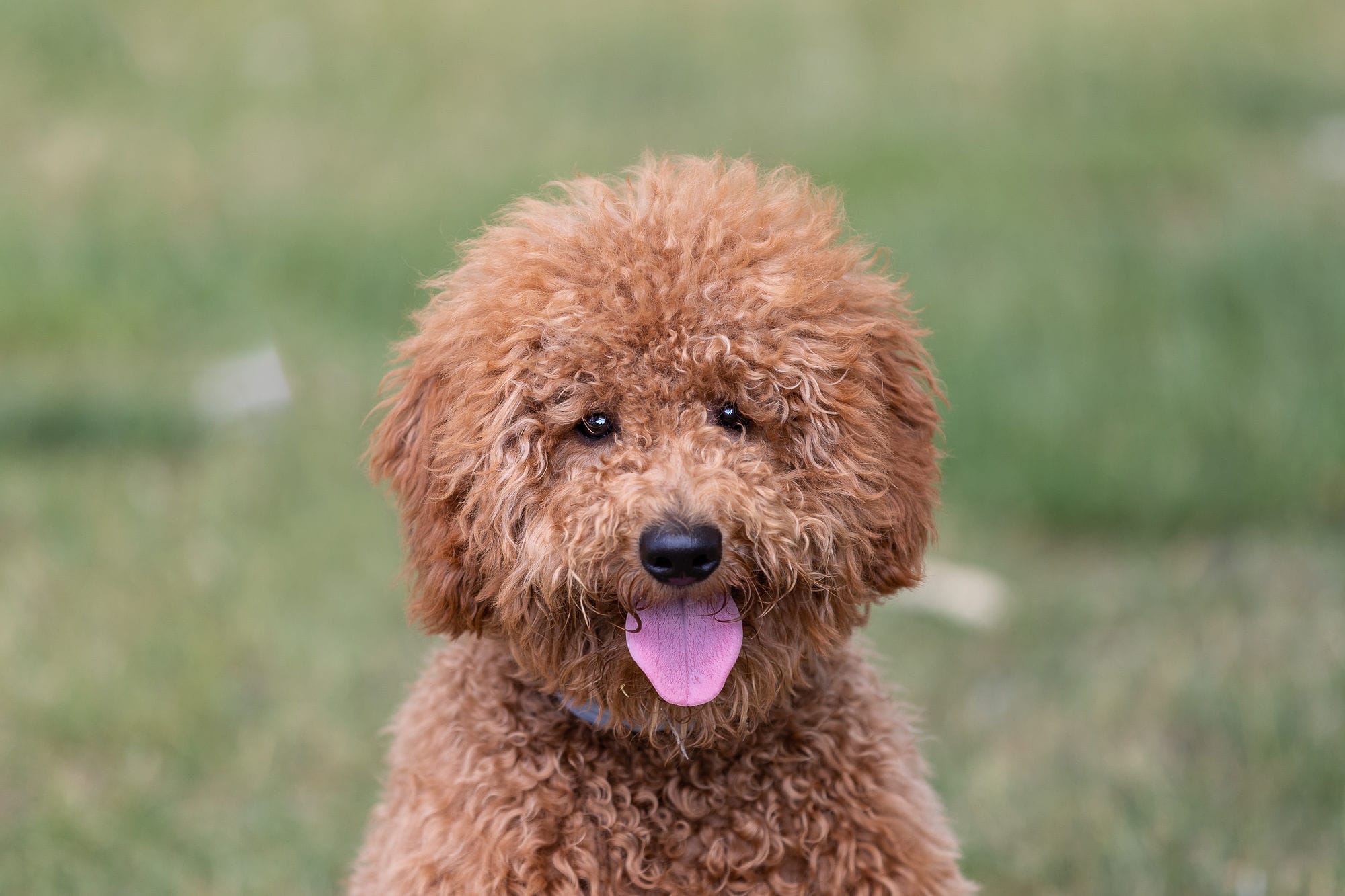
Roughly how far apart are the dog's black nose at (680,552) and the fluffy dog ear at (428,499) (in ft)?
1.60

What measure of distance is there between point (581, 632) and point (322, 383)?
5906 mm

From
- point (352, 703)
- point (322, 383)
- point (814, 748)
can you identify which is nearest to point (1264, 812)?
point (814, 748)

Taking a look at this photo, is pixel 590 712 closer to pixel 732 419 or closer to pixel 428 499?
pixel 428 499

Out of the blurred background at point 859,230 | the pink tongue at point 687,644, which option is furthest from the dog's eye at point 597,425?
the blurred background at point 859,230

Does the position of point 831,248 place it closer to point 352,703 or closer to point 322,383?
point 352,703

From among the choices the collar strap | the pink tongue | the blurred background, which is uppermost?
the pink tongue

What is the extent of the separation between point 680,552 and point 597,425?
13.7 inches

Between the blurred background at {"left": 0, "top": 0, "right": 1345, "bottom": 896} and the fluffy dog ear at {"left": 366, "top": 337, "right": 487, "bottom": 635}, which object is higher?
the fluffy dog ear at {"left": 366, "top": 337, "right": 487, "bottom": 635}

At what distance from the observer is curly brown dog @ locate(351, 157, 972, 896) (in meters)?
3.00

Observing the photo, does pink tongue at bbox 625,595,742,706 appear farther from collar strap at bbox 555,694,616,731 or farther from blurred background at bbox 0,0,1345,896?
blurred background at bbox 0,0,1345,896

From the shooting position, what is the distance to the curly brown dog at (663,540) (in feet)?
9.86

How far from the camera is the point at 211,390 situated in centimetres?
866

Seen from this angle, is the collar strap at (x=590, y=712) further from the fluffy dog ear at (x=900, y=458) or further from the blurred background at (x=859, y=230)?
the blurred background at (x=859, y=230)

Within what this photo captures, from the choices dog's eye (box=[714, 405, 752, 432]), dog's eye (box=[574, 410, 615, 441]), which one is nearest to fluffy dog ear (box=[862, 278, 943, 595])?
dog's eye (box=[714, 405, 752, 432])
